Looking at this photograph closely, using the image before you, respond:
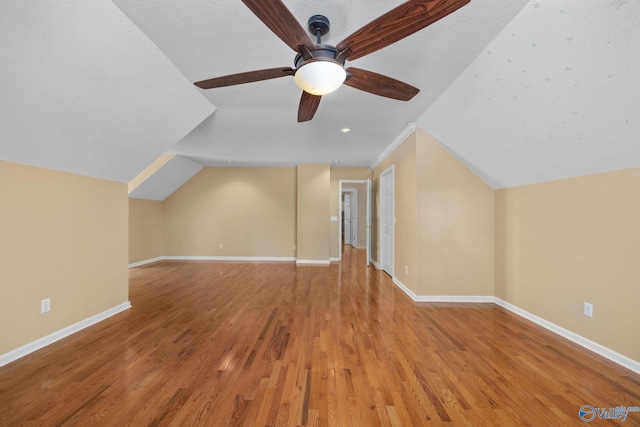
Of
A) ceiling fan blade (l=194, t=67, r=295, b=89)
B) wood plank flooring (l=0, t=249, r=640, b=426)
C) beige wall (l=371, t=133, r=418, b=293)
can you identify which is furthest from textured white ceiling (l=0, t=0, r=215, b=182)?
beige wall (l=371, t=133, r=418, b=293)

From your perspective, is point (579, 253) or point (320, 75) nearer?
point (320, 75)

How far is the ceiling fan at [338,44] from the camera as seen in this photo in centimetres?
128

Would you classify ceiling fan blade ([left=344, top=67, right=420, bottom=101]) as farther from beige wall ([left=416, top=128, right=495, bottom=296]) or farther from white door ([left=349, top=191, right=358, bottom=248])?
white door ([left=349, top=191, right=358, bottom=248])

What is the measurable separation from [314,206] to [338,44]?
5236mm

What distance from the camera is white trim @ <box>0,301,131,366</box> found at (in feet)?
7.22

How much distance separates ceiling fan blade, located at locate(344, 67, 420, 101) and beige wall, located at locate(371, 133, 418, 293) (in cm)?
198

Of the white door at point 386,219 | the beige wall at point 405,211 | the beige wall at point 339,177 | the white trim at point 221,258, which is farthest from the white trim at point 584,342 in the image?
the white trim at point 221,258

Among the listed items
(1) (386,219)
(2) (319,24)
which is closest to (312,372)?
(2) (319,24)

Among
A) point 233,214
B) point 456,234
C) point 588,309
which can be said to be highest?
point 233,214

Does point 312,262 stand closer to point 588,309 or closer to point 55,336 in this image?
point 55,336

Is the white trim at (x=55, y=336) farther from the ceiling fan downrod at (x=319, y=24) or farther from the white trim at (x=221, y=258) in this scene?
the white trim at (x=221, y=258)

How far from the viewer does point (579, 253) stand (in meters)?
2.58

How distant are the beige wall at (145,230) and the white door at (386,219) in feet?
17.9

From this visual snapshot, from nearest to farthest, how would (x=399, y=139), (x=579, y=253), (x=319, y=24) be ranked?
1. (x=319, y=24)
2. (x=579, y=253)
3. (x=399, y=139)
